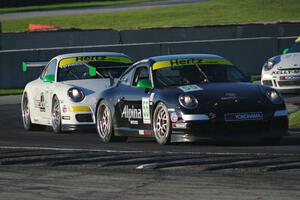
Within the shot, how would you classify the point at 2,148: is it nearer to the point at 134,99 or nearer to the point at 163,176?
the point at 134,99

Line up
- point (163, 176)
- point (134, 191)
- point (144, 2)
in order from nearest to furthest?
point (134, 191), point (163, 176), point (144, 2)

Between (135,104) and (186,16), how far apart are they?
120ft

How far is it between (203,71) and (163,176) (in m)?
4.21

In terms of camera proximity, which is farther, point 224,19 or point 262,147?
point 224,19

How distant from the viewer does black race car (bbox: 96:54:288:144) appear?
1332 cm

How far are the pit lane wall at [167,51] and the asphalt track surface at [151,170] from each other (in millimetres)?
13618

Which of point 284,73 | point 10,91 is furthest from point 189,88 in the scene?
point 10,91

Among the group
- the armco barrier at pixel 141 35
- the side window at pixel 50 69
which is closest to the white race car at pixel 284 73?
the side window at pixel 50 69

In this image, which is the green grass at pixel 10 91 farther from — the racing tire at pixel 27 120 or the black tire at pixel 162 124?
the black tire at pixel 162 124

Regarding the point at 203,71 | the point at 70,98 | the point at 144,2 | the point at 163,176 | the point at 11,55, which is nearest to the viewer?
the point at 163,176

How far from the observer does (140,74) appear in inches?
588

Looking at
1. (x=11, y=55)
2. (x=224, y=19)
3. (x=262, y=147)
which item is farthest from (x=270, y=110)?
(x=224, y=19)

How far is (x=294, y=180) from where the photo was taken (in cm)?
974

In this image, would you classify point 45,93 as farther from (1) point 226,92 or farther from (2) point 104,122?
(1) point 226,92
